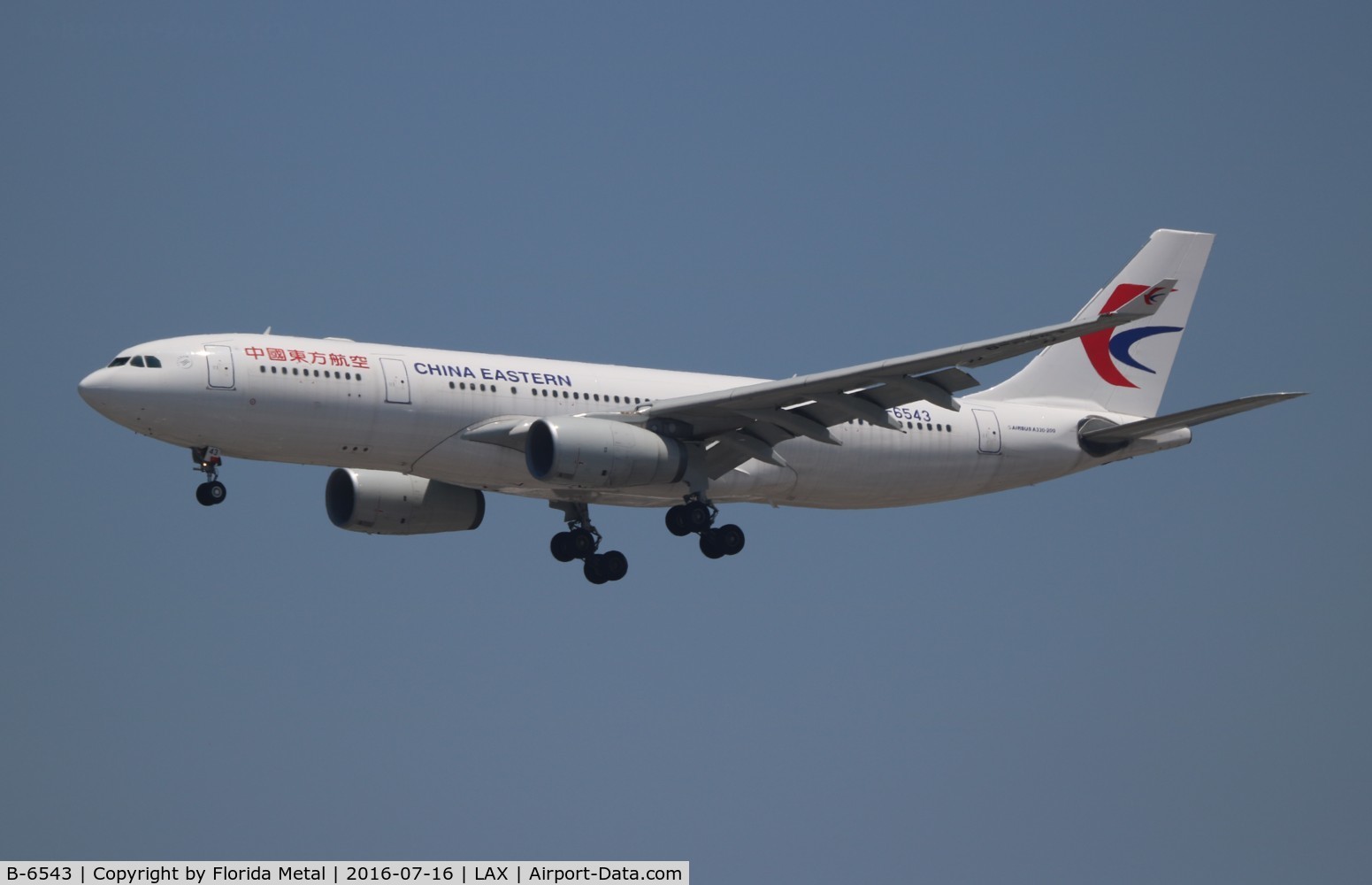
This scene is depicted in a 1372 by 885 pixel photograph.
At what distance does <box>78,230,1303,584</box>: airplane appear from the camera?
41.8 meters

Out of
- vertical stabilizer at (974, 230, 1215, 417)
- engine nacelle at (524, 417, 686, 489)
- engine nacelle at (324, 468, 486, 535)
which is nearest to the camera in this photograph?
engine nacelle at (524, 417, 686, 489)

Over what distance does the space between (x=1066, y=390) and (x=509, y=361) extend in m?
15.5

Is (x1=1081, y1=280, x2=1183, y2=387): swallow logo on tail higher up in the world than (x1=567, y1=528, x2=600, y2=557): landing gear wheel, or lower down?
higher up

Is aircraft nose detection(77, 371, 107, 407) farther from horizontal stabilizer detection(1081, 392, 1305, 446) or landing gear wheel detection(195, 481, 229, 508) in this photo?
horizontal stabilizer detection(1081, 392, 1305, 446)

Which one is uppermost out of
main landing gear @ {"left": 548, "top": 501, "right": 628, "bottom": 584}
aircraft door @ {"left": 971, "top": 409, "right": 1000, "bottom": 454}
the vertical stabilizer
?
the vertical stabilizer

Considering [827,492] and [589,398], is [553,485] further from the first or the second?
[827,492]

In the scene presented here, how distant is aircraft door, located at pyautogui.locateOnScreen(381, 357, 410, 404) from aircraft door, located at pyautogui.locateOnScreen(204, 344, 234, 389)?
3.25 m

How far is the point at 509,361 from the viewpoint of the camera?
45.4 metres

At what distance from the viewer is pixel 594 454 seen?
43.2 metres

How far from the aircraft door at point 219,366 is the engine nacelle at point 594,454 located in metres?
6.44

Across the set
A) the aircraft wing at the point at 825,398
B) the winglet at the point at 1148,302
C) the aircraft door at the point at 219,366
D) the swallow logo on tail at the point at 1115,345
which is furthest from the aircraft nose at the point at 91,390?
the swallow logo on tail at the point at 1115,345

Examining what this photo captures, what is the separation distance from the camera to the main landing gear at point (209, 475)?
4234cm

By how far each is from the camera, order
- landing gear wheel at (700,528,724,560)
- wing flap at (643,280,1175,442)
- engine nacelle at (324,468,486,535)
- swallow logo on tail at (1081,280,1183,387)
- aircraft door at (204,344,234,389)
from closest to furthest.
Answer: wing flap at (643,280,1175,442) → aircraft door at (204,344,234,389) → landing gear wheel at (700,528,724,560) → engine nacelle at (324,468,486,535) → swallow logo on tail at (1081,280,1183,387)

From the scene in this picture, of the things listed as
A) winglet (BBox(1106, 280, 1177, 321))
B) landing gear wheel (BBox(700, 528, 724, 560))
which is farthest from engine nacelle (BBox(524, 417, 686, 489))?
winglet (BBox(1106, 280, 1177, 321))
